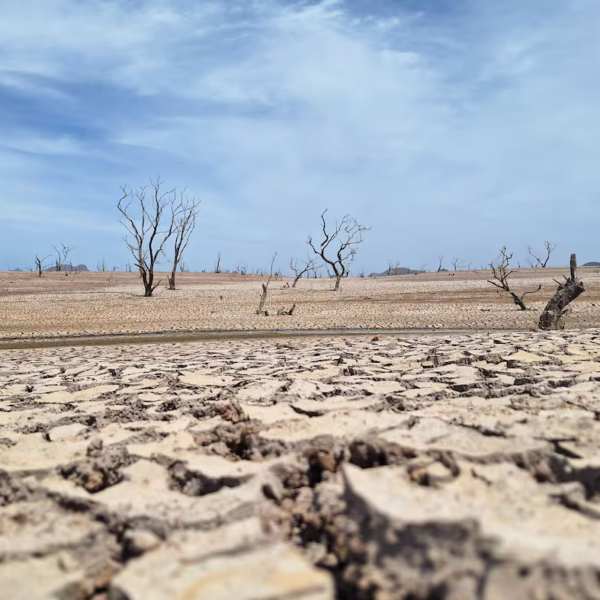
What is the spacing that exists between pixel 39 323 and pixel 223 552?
12522mm

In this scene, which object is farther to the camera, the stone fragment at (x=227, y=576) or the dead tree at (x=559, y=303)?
the dead tree at (x=559, y=303)

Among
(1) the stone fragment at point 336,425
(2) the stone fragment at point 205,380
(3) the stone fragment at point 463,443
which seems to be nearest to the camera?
(3) the stone fragment at point 463,443

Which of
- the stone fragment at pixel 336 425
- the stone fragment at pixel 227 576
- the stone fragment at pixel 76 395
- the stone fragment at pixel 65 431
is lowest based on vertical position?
the stone fragment at pixel 76 395

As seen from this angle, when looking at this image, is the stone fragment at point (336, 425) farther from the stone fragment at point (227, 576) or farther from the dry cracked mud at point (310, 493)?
the stone fragment at point (227, 576)

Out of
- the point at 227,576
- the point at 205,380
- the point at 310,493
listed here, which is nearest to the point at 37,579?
the point at 227,576

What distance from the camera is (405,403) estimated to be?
259 centimetres

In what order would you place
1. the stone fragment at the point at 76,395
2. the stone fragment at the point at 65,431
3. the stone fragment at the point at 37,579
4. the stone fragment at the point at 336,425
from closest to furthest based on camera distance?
the stone fragment at the point at 37,579
the stone fragment at the point at 336,425
the stone fragment at the point at 65,431
the stone fragment at the point at 76,395

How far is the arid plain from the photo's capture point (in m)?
1.09


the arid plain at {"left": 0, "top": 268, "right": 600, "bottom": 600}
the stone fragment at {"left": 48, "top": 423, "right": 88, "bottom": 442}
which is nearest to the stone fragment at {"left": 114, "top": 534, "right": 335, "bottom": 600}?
the arid plain at {"left": 0, "top": 268, "right": 600, "bottom": 600}

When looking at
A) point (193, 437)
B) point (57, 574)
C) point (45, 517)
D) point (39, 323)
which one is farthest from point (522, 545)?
point (39, 323)

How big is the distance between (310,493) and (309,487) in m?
0.06

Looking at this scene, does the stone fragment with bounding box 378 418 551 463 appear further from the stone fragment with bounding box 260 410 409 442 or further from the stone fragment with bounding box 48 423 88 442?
the stone fragment with bounding box 48 423 88 442

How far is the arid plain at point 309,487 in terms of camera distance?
109cm

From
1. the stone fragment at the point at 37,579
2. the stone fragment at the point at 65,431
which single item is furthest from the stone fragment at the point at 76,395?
the stone fragment at the point at 37,579
